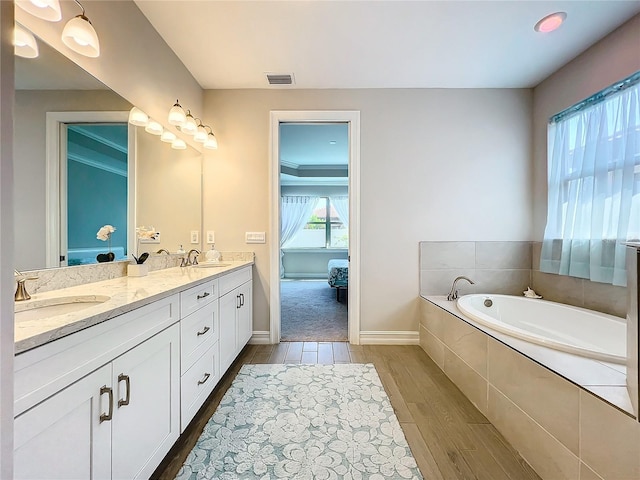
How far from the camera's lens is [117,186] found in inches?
68.3

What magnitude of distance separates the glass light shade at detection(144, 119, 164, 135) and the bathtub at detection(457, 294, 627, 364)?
Answer: 102 inches

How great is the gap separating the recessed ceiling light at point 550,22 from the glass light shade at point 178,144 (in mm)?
2786

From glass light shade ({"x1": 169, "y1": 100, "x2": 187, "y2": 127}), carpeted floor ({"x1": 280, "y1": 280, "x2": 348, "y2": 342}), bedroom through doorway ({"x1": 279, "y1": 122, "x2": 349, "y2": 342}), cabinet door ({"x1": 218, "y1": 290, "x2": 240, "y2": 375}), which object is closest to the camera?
cabinet door ({"x1": 218, "y1": 290, "x2": 240, "y2": 375})

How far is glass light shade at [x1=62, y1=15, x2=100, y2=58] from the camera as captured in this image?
1.29 m

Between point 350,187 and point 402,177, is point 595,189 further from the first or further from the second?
point 350,187

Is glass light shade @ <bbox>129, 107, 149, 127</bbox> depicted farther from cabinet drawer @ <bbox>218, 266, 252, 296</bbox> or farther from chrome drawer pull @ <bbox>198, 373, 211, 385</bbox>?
chrome drawer pull @ <bbox>198, 373, 211, 385</bbox>

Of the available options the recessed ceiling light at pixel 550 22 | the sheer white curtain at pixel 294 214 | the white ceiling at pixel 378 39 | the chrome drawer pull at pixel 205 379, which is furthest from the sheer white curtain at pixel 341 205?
the chrome drawer pull at pixel 205 379

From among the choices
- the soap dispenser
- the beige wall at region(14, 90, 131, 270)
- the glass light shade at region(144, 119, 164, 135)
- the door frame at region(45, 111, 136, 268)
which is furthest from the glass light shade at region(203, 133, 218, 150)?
the beige wall at region(14, 90, 131, 270)

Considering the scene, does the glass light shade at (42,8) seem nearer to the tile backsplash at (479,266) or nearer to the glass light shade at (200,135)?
the glass light shade at (200,135)

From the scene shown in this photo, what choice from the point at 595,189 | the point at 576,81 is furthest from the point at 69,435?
the point at 576,81

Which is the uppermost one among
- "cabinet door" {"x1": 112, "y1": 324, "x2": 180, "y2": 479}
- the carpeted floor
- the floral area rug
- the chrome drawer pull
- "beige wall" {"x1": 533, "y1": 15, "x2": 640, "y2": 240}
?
"beige wall" {"x1": 533, "y1": 15, "x2": 640, "y2": 240}

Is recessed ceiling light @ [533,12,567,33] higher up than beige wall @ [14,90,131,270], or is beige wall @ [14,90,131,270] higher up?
recessed ceiling light @ [533,12,567,33]

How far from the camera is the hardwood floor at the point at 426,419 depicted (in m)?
1.34

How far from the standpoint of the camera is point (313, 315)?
397 cm
